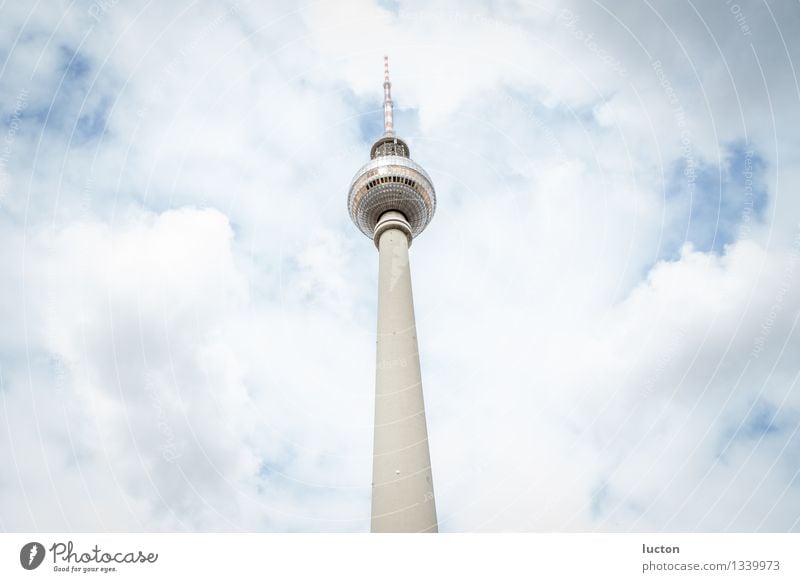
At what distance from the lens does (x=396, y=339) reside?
162ft

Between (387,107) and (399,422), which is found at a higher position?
(387,107)

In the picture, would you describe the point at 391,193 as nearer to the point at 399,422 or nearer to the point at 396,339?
the point at 396,339

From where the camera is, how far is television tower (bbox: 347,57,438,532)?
39875 millimetres
